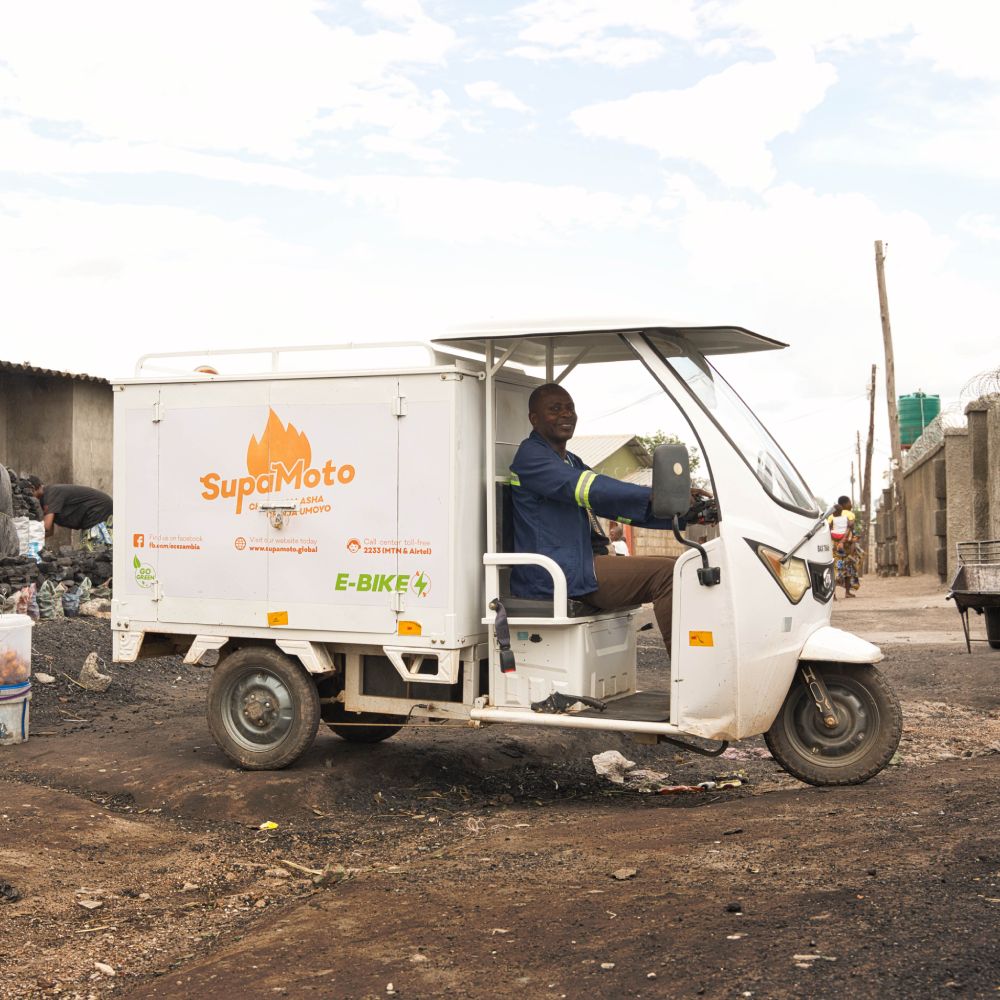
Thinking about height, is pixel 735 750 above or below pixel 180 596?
below

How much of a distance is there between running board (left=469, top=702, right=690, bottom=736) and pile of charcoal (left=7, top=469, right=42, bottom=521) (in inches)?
541

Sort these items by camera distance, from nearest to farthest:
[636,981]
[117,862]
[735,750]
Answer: [636,981] < [117,862] < [735,750]

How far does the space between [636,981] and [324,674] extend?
3885 millimetres

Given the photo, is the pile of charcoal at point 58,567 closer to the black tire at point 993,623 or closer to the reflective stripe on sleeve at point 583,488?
the reflective stripe on sleeve at point 583,488

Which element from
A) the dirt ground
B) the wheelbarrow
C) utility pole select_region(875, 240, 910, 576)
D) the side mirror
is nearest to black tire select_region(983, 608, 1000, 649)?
the wheelbarrow

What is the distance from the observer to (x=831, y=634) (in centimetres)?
666

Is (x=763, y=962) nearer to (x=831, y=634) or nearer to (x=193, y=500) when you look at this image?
(x=831, y=634)

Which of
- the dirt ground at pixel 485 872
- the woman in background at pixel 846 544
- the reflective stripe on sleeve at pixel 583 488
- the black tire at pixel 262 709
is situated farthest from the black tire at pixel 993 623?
the woman in background at pixel 846 544

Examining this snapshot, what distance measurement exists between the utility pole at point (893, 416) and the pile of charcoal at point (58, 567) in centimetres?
2154

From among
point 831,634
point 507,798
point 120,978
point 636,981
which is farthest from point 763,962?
point 507,798

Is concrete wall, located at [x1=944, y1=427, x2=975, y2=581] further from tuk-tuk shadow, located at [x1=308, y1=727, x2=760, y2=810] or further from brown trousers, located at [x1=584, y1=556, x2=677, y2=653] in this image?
brown trousers, located at [x1=584, y1=556, x2=677, y2=653]

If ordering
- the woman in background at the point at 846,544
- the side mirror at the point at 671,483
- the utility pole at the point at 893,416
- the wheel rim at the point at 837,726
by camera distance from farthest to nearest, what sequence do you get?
the utility pole at the point at 893,416 < the woman in background at the point at 846,544 < the wheel rim at the point at 837,726 < the side mirror at the point at 671,483

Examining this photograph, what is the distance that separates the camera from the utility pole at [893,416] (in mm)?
31953

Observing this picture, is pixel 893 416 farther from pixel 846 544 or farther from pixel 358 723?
pixel 358 723
